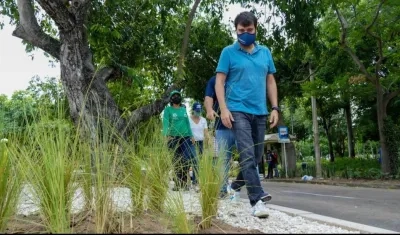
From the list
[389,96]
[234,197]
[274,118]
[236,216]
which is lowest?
[236,216]

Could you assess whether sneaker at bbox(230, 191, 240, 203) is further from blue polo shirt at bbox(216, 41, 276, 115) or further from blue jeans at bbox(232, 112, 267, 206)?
blue polo shirt at bbox(216, 41, 276, 115)

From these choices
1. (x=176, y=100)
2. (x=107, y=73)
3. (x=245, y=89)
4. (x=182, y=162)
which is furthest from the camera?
(x=107, y=73)

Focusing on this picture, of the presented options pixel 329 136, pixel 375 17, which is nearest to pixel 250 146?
pixel 375 17

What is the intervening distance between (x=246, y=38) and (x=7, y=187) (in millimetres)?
2562

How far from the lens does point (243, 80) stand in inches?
181

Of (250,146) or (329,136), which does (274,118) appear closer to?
(250,146)

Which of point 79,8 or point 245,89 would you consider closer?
point 245,89

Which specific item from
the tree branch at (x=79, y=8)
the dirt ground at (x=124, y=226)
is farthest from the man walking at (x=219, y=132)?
the tree branch at (x=79, y=8)

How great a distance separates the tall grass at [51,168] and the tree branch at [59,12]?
172 inches

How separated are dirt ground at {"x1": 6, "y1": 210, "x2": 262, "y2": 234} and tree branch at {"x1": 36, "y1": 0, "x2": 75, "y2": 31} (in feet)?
15.3

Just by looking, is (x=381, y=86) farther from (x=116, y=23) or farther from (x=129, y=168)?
(x=129, y=168)

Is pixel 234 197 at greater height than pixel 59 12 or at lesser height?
lesser

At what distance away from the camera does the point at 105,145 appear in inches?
133

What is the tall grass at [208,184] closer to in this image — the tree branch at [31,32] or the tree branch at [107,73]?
the tree branch at [31,32]
